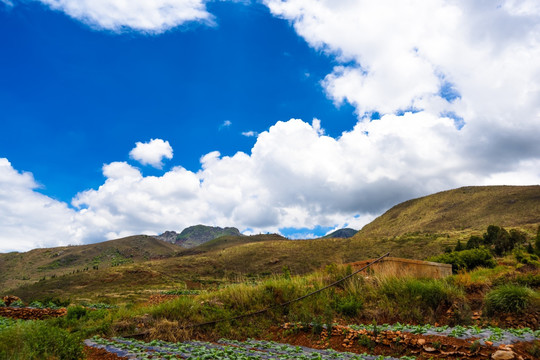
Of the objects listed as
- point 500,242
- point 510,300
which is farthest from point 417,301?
point 500,242

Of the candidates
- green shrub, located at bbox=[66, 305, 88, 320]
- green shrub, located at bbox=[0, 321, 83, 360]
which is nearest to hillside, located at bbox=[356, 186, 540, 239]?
green shrub, located at bbox=[66, 305, 88, 320]

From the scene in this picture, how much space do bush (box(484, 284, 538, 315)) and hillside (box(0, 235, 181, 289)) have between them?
59.7 meters

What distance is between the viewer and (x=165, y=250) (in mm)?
97188

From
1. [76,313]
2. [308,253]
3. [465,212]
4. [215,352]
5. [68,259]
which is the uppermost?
[465,212]

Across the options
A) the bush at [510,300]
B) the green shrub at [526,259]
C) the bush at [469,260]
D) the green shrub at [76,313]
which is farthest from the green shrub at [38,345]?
the green shrub at [526,259]

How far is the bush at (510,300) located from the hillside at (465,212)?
40.9 meters

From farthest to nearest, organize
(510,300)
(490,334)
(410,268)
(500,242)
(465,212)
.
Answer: (465,212)
(500,242)
(410,268)
(510,300)
(490,334)

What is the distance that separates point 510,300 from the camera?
34.6 ft

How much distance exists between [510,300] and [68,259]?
82.3 meters

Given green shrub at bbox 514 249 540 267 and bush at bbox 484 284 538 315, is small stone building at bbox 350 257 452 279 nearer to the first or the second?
green shrub at bbox 514 249 540 267

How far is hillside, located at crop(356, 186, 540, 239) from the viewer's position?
194ft

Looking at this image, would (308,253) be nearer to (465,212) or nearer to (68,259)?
(465,212)

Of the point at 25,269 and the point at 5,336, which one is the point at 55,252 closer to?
the point at 25,269

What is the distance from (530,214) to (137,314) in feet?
225
